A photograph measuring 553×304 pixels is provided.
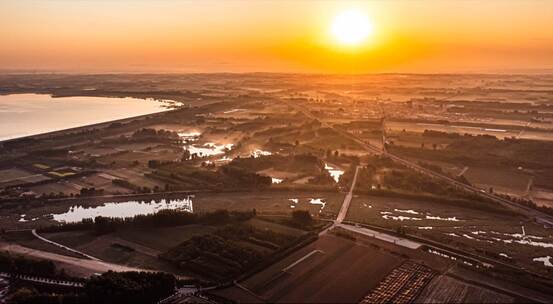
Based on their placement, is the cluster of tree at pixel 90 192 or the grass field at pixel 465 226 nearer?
the grass field at pixel 465 226

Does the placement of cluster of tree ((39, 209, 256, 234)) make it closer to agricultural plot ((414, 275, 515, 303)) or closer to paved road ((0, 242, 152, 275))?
paved road ((0, 242, 152, 275))

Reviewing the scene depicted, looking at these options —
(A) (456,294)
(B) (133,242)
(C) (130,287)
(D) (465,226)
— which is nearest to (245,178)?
(B) (133,242)

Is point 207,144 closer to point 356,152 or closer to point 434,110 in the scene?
point 356,152

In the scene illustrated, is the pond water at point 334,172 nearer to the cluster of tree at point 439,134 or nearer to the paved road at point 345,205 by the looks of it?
the paved road at point 345,205

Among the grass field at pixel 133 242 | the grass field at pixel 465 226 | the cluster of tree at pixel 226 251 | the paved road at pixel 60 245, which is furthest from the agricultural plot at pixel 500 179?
the paved road at pixel 60 245

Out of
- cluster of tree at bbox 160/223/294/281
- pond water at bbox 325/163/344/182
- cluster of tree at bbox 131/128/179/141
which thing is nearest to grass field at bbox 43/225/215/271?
cluster of tree at bbox 160/223/294/281

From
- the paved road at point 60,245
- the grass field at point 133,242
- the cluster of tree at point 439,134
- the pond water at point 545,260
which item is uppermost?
the cluster of tree at point 439,134

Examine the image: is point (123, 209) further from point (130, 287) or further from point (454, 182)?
point (454, 182)
